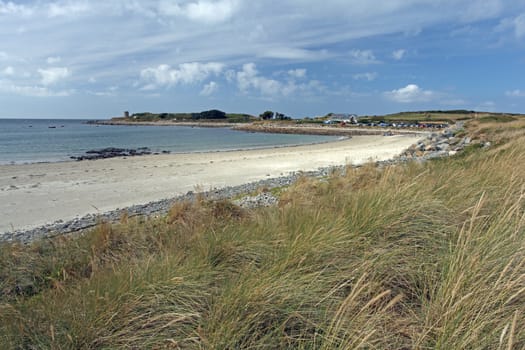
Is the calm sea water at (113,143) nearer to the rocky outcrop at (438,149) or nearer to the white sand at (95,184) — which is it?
the white sand at (95,184)

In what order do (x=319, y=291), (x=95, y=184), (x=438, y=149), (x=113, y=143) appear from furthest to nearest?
(x=113, y=143), (x=438, y=149), (x=95, y=184), (x=319, y=291)

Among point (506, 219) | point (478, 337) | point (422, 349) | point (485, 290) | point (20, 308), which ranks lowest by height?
point (20, 308)

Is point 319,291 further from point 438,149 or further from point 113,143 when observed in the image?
point 113,143

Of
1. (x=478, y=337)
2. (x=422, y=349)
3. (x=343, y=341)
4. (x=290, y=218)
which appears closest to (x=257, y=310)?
(x=343, y=341)

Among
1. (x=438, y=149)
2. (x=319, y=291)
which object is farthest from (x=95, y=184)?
(x=438, y=149)

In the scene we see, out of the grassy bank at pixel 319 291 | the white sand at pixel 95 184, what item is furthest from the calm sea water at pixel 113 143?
the grassy bank at pixel 319 291

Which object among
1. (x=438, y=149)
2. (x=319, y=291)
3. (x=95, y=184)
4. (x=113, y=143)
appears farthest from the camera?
(x=113, y=143)

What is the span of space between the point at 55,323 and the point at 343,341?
67.9 inches

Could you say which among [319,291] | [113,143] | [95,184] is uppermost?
[319,291]

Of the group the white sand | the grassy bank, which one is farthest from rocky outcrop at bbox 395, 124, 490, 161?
the grassy bank

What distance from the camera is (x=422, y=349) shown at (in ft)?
5.85

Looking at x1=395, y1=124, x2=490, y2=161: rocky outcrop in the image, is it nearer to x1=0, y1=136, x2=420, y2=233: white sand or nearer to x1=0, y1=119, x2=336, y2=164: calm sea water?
x1=0, y1=136, x2=420, y2=233: white sand

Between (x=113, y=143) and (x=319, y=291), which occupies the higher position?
(x=319, y=291)

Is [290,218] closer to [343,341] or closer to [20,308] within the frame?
[343,341]
